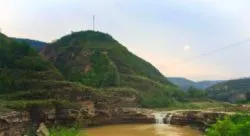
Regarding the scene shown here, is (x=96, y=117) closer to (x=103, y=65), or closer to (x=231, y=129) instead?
(x=103, y=65)

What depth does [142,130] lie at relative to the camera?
2202 inches

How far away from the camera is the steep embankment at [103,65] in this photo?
291 ft

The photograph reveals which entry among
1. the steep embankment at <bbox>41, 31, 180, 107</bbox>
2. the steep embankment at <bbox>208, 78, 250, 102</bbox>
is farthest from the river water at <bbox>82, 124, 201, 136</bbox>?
the steep embankment at <bbox>208, 78, 250, 102</bbox>

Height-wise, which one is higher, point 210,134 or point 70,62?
point 70,62

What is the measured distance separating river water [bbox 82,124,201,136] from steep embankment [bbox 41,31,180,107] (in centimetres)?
1911

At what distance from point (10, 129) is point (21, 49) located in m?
30.2

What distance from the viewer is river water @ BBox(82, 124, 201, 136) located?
2077 inches

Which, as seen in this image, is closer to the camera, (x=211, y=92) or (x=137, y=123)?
(x=137, y=123)

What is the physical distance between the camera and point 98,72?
3775 inches

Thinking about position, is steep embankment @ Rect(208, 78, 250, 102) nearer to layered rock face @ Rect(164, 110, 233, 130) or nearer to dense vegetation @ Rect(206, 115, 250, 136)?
layered rock face @ Rect(164, 110, 233, 130)

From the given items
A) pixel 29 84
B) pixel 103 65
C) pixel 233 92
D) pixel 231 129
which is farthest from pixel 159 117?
pixel 233 92

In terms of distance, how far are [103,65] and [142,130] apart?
44.5 m

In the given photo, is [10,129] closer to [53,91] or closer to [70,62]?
[53,91]

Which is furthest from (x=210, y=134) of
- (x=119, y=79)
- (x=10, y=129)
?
(x=119, y=79)
